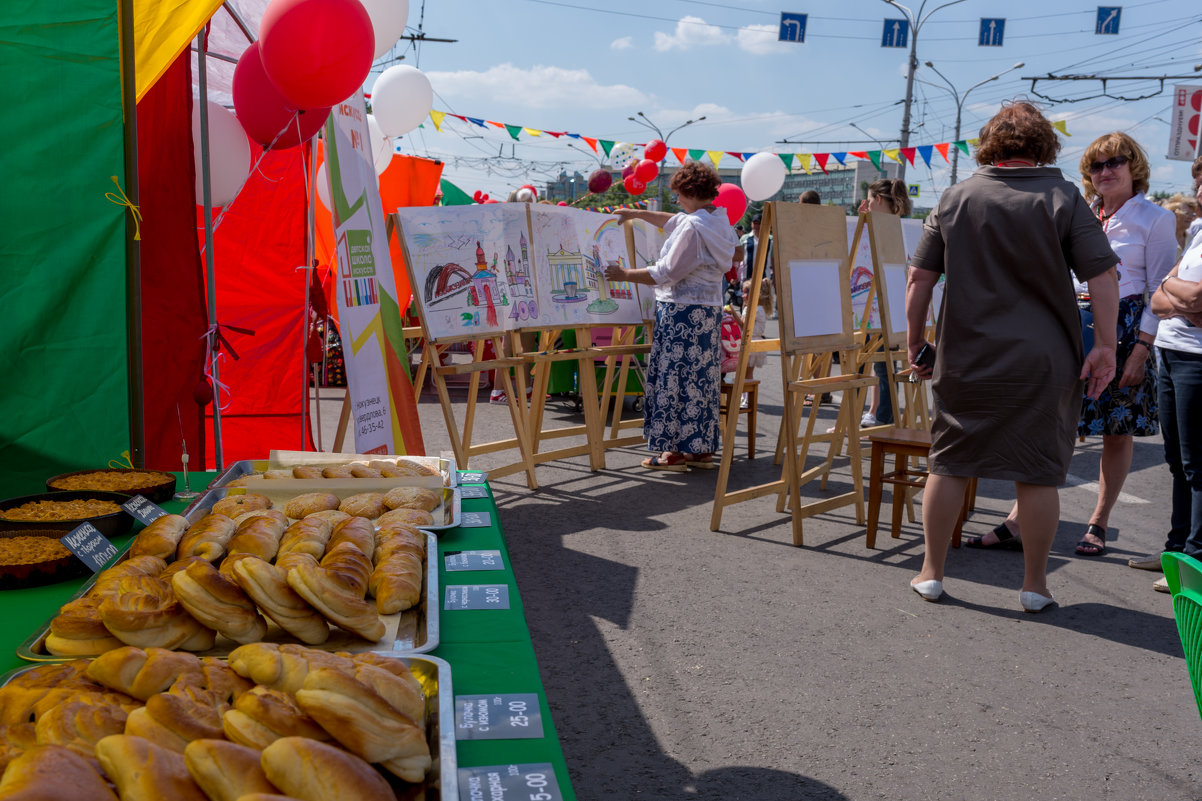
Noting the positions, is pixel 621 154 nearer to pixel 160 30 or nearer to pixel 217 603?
pixel 160 30

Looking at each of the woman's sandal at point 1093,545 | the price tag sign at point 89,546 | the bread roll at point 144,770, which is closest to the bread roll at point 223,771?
the bread roll at point 144,770

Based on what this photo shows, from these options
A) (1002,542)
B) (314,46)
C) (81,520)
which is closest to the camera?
(81,520)

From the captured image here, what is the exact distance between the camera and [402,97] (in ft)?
23.1

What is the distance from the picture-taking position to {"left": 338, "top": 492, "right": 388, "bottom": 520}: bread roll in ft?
6.22

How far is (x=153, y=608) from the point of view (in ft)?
3.96

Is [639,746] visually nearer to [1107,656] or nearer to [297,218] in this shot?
[1107,656]

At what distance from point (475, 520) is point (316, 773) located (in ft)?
4.04

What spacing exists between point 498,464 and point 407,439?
6.07 ft

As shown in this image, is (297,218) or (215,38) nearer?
(215,38)

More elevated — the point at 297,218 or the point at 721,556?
the point at 297,218

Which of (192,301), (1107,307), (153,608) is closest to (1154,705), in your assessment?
(1107,307)

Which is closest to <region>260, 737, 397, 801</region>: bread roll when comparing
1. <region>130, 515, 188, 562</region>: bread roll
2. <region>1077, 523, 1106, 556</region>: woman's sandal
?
<region>130, 515, 188, 562</region>: bread roll

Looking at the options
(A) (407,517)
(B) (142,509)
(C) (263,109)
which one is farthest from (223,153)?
(A) (407,517)

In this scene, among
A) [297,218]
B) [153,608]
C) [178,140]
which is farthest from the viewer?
[297,218]
